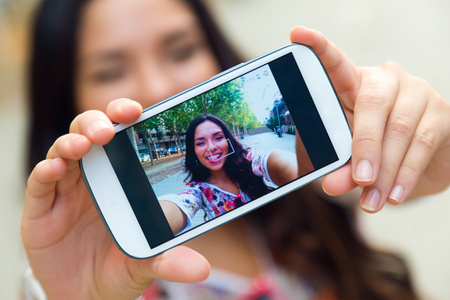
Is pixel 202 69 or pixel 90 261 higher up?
pixel 202 69

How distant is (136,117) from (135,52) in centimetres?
28

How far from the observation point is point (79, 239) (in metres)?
0.46

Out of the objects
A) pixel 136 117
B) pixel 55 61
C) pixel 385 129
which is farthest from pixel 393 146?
pixel 55 61

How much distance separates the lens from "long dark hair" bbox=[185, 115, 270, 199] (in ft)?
1.33

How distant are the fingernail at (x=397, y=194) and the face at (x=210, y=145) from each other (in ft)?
Result: 0.64

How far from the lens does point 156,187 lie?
404 millimetres

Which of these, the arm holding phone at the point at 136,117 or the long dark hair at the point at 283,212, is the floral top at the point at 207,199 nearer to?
the arm holding phone at the point at 136,117

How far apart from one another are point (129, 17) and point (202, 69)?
16 centimetres

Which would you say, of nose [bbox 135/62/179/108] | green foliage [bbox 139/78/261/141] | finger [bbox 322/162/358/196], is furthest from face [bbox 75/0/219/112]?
finger [bbox 322/162/358/196]

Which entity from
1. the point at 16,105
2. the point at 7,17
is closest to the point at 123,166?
the point at 16,105

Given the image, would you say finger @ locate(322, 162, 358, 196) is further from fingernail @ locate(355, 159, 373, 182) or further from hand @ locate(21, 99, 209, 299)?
hand @ locate(21, 99, 209, 299)

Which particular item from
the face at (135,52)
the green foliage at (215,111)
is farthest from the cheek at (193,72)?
the green foliage at (215,111)

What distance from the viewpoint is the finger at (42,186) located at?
370mm

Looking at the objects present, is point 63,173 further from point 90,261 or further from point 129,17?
point 129,17
